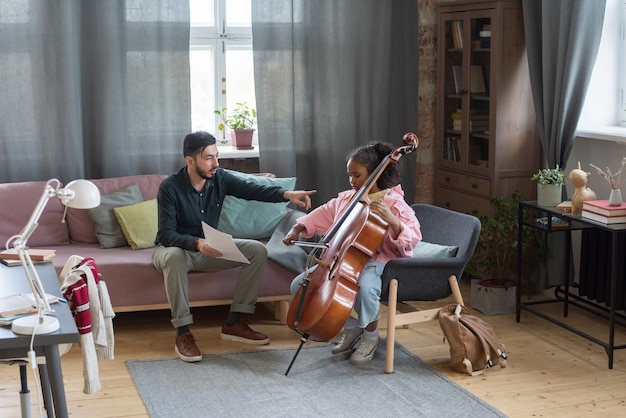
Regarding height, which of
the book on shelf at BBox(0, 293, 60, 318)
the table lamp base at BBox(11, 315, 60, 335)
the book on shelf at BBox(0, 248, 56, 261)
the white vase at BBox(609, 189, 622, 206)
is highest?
the white vase at BBox(609, 189, 622, 206)

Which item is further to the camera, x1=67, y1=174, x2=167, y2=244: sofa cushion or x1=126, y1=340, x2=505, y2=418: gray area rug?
x1=67, y1=174, x2=167, y2=244: sofa cushion

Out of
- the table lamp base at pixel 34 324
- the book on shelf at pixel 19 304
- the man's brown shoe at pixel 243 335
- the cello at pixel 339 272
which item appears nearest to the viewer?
the table lamp base at pixel 34 324

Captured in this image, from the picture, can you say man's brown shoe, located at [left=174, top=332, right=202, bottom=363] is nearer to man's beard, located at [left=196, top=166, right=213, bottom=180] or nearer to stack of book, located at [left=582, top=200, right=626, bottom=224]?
man's beard, located at [left=196, top=166, right=213, bottom=180]

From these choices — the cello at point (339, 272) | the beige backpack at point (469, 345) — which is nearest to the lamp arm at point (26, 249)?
the cello at point (339, 272)

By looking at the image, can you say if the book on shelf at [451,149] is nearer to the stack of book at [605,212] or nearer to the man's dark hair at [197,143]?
the stack of book at [605,212]

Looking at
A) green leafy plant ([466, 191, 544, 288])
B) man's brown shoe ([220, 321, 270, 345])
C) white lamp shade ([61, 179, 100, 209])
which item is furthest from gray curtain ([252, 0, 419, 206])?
white lamp shade ([61, 179, 100, 209])

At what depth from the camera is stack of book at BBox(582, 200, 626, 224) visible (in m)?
4.31

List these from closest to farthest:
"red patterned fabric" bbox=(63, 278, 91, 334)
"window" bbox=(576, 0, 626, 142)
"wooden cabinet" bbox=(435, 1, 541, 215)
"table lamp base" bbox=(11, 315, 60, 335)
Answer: "table lamp base" bbox=(11, 315, 60, 335) → "red patterned fabric" bbox=(63, 278, 91, 334) → "window" bbox=(576, 0, 626, 142) → "wooden cabinet" bbox=(435, 1, 541, 215)

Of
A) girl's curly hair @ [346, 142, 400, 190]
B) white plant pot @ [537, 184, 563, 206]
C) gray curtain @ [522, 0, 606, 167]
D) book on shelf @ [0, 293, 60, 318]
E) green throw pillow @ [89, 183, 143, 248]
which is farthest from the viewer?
green throw pillow @ [89, 183, 143, 248]

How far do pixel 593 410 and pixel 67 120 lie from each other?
10.8 feet

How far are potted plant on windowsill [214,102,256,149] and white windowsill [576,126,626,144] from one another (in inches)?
79.1

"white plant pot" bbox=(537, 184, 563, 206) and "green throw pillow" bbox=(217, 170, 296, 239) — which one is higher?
"white plant pot" bbox=(537, 184, 563, 206)

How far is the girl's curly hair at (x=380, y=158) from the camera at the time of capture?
4.36 metres

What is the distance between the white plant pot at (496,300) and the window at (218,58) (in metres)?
1.96
